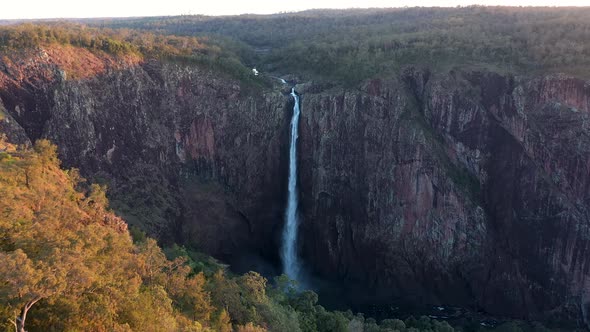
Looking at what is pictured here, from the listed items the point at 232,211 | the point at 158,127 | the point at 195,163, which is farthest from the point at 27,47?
the point at 232,211

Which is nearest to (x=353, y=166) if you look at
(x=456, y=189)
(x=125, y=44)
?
(x=456, y=189)

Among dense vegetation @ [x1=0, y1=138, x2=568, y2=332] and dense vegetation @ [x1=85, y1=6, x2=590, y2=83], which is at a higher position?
dense vegetation @ [x1=85, y1=6, x2=590, y2=83]

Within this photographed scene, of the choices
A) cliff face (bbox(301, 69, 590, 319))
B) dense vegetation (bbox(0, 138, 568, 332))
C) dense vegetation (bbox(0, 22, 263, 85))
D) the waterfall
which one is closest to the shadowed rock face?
cliff face (bbox(301, 69, 590, 319))

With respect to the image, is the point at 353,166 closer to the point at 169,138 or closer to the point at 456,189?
the point at 456,189

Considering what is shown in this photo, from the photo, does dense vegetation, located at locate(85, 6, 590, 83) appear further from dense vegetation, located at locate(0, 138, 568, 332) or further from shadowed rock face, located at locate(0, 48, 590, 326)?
dense vegetation, located at locate(0, 138, 568, 332)

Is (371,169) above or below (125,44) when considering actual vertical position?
below

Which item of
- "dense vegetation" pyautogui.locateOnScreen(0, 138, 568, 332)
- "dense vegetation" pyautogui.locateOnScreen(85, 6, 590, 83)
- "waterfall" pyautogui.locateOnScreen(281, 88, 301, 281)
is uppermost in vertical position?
"dense vegetation" pyautogui.locateOnScreen(85, 6, 590, 83)

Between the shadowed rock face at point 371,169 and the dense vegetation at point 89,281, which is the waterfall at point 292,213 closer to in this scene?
the shadowed rock face at point 371,169
